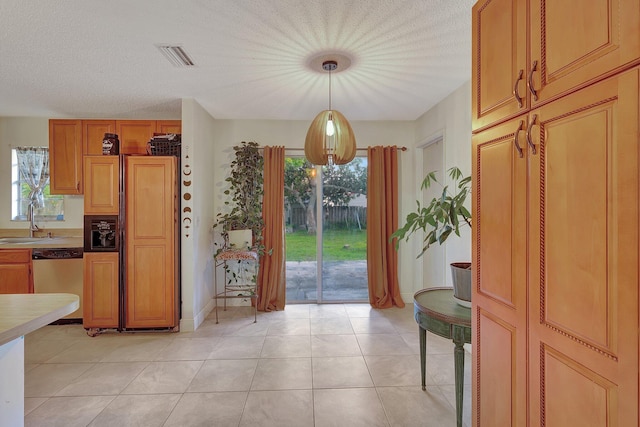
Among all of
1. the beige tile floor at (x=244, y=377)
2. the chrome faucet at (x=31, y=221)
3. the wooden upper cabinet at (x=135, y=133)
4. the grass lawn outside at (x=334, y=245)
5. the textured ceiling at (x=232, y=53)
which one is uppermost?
the textured ceiling at (x=232, y=53)

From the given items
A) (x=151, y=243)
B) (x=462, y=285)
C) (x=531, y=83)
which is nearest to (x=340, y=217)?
(x=151, y=243)

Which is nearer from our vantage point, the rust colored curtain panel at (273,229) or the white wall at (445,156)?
the white wall at (445,156)

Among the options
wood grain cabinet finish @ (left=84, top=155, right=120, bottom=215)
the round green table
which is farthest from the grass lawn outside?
the round green table

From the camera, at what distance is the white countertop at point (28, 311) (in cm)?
104

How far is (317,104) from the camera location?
346cm

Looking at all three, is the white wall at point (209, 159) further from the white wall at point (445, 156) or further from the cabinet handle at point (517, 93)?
the cabinet handle at point (517, 93)

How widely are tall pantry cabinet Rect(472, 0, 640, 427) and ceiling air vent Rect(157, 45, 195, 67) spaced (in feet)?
6.60

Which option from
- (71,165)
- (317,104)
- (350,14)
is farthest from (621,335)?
(71,165)

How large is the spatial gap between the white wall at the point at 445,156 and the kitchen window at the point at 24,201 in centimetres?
459

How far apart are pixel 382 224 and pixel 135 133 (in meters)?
3.27

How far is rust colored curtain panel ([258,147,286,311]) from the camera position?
13.1 feet

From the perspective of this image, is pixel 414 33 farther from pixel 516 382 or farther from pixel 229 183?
pixel 229 183

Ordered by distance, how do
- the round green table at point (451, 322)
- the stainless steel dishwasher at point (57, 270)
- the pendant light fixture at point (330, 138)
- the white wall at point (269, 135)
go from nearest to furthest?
the round green table at point (451, 322) < the pendant light fixture at point (330, 138) < the stainless steel dishwasher at point (57, 270) < the white wall at point (269, 135)

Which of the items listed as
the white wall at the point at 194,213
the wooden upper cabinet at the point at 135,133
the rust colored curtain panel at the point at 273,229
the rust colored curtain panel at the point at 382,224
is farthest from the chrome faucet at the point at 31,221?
the rust colored curtain panel at the point at 382,224
